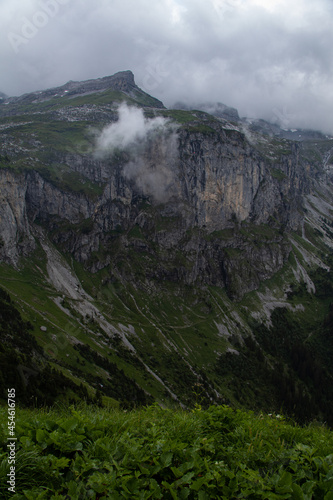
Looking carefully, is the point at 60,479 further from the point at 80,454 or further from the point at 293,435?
the point at 293,435

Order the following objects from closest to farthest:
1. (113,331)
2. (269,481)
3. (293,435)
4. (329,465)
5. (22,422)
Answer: (269,481) → (329,465) → (22,422) → (293,435) → (113,331)

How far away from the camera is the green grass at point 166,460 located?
465 cm

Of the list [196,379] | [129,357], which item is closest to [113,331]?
[129,357]

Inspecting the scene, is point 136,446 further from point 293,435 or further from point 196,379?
point 196,379

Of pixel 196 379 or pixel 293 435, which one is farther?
pixel 196 379

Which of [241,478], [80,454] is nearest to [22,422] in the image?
[80,454]

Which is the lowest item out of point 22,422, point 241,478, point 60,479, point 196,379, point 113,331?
point 196,379

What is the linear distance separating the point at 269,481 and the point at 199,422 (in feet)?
8.96

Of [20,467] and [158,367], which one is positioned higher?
[20,467]

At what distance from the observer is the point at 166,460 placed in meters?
5.32

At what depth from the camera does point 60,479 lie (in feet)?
16.1

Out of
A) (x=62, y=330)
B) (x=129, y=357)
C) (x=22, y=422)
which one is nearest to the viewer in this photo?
(x=22, y=422)

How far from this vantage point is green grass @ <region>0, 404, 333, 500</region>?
15.3ft

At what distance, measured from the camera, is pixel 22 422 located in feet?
22.0
